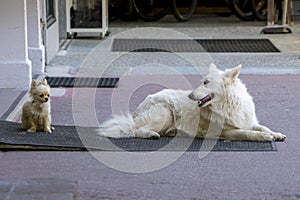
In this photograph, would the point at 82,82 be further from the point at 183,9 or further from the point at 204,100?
the point at 183,9

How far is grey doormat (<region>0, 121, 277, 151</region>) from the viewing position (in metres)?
6.31

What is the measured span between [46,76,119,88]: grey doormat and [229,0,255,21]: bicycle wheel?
6473mm

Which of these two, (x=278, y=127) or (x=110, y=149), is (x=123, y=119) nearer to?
(x=110, y=149)

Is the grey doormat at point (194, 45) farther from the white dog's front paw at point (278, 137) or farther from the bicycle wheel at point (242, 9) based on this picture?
the white dog's front paw at point (278, 137)

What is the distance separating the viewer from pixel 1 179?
17.9 ft

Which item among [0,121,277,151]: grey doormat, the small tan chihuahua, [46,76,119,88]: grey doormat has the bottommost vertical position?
[46,76,119,88]: grey doormat

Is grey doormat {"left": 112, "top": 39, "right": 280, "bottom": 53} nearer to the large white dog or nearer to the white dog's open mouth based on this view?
the large white dog

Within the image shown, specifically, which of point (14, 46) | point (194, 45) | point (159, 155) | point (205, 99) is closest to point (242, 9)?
point (194, 45)

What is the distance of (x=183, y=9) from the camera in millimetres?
16859

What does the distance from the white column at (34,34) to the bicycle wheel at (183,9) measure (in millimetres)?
5910

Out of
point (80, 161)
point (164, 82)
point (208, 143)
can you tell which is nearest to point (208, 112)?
point (208, 143)

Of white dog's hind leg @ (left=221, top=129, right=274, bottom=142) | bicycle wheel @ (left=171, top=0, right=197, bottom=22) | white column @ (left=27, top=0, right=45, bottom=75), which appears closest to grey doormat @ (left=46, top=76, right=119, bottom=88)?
white column @ (left=27, top=0, right=45, bottom=75)

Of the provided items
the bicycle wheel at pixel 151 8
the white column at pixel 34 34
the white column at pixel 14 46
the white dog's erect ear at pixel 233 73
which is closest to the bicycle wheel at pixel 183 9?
the bicycle wheel at pixel 151 8

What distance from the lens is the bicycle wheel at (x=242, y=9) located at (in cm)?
1522
